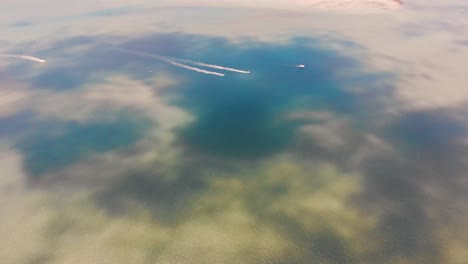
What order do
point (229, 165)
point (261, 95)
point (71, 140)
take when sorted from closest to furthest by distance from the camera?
point (229, 165) < point (71, 140) < point (261, 95)

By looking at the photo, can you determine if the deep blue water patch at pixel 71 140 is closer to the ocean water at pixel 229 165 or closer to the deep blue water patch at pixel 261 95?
the ocean water at pixel 229 165

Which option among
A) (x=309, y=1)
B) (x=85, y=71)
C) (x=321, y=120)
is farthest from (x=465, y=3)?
(x=85, y=71)

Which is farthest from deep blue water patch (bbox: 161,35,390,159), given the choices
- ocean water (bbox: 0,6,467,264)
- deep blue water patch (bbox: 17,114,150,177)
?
deep blue water patch (bbox: 17,114,150,177)

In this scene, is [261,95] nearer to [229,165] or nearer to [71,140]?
[229,165]

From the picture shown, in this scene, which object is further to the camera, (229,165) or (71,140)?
(71,140)

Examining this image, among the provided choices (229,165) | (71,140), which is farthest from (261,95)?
(71,140)

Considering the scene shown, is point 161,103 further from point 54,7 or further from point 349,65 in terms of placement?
point 54,7

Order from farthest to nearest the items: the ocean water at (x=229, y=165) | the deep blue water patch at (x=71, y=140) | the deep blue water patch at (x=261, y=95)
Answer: the deep blue water patch at (x=261, y=95) → the deep blue water patch at (x=71, y=140) → the ocean water at (x=229, y=165)

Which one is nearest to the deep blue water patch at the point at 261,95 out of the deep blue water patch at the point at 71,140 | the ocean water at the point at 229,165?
the ocean water at the point at 229,165
